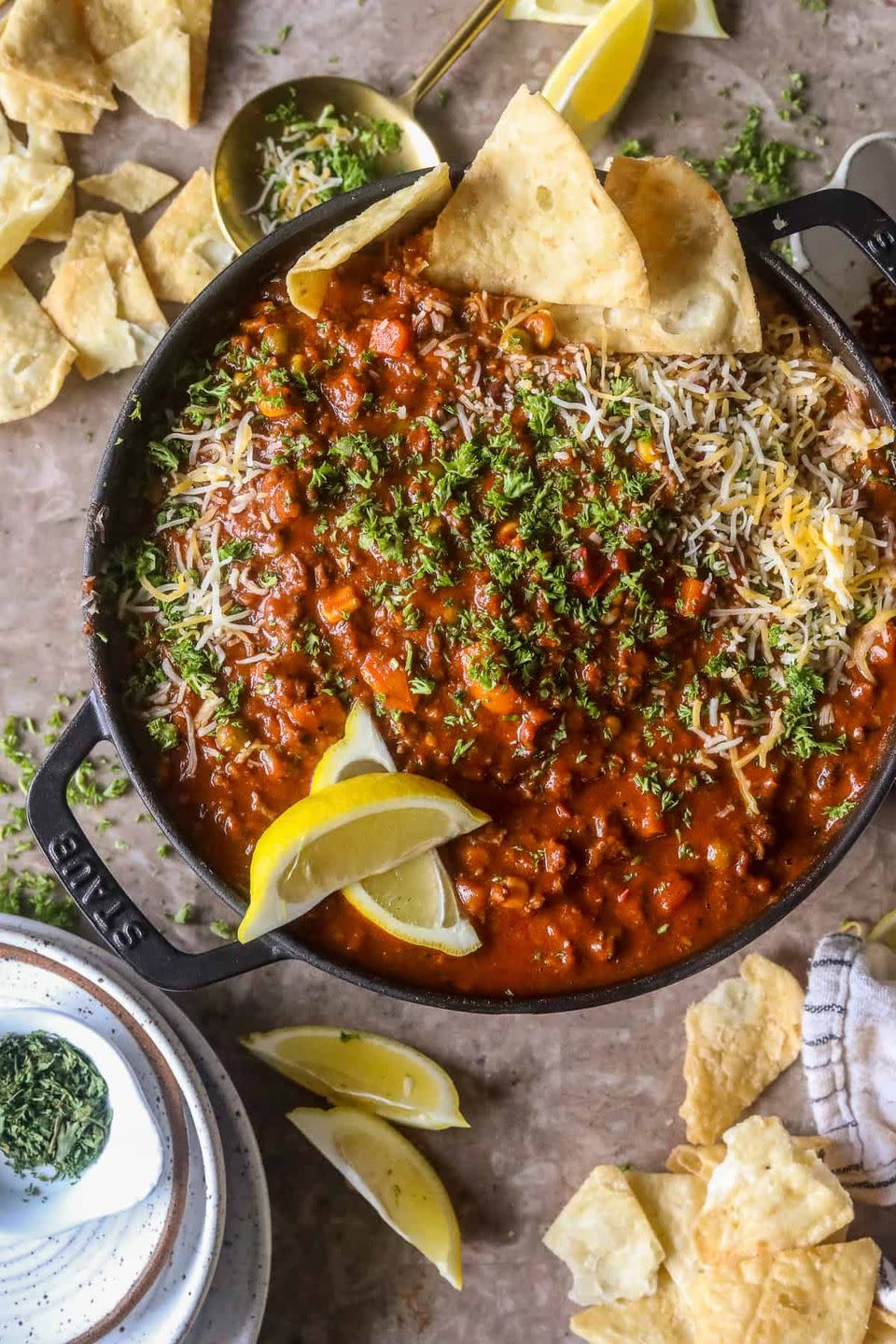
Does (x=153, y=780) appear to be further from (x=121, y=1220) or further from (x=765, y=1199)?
(x=765, y=1199)

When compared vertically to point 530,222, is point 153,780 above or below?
below

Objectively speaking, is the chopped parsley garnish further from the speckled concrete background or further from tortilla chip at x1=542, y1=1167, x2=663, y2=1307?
tortilla chip at x1=542, y1=1167, x2=663, y2=1307

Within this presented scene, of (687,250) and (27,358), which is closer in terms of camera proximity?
(687,250)

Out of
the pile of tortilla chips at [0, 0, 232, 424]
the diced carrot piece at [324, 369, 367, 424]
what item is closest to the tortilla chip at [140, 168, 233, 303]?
the pile of tortilla chips at [0, 0, 232, 424]

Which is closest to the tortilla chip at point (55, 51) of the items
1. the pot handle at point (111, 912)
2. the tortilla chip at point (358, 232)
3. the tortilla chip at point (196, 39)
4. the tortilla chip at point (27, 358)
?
the tortilla chip at point (196, 39)

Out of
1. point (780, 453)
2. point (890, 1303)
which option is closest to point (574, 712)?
point (780, 453)

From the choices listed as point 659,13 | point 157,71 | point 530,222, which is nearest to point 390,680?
point 530,222

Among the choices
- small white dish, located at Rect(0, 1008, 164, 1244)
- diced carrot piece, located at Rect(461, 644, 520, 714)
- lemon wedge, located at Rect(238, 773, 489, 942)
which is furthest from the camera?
small white dish, located at Rect(0, 1008, 164, 1244)
